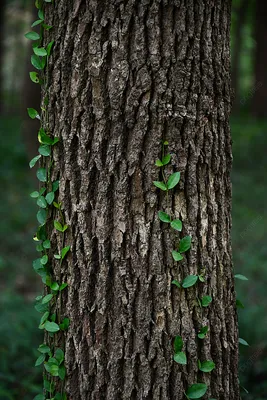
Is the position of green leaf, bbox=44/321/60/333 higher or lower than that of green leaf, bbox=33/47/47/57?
lower

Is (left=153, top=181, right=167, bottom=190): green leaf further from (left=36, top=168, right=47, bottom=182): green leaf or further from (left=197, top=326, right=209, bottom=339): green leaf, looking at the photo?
(left=197, top=326, right=209, bottom=339): green leaf

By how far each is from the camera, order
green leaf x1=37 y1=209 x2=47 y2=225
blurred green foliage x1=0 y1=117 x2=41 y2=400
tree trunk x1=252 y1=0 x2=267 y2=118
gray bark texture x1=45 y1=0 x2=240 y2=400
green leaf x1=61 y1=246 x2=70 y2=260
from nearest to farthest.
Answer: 1. gray bark texture x1=45 y1=0 x2=240 y2=400
2. green leaf x1=61 y1=246 x2=70 y2=260
3. green leaf x1=37 y1=209 x2=47 y2=225
4. blurred green foliage x1=0 y1=117 x2=41 y2=400
5. tree trunk x1=252 y1=0 x2=267 y2=118

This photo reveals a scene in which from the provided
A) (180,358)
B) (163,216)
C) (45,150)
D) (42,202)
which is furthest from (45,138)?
(180,358)

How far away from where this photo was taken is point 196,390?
5.99 feet

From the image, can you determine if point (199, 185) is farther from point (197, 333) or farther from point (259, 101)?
point (259, 101)

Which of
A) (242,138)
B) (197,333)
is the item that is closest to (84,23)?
(197,333)

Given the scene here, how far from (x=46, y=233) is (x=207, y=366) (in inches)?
35.3

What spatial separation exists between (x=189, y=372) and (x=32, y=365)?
195 cm

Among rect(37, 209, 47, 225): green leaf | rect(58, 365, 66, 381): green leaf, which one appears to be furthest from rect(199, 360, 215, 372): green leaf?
rect(37, 209, 47, 225): green leaf

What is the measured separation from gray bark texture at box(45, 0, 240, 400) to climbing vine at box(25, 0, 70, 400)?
0.13ft

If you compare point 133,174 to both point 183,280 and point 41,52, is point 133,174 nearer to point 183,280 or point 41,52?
point 183,280

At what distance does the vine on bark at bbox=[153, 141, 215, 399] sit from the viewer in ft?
5.76

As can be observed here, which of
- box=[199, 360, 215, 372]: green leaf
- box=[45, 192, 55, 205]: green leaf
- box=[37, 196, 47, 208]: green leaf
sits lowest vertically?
box=[199, 360, 215, 372]: green leaf

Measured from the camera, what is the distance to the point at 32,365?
3.40 meters
